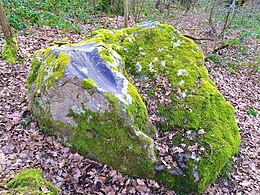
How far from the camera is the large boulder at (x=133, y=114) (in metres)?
4.20

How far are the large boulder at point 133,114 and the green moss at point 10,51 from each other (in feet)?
6.53

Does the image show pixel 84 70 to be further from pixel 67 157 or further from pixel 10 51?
pixel 10 51

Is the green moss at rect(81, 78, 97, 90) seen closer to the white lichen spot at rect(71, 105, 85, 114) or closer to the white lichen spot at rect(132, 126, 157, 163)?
the white lichen spot at rect(71, 105, 85, 114)

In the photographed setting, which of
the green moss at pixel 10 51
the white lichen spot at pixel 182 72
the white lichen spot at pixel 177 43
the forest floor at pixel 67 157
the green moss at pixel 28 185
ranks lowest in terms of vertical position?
the forest floor at pixel 67 157

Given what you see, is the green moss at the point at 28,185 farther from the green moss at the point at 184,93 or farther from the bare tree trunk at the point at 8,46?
the bare tree trunk at the point at 8,46

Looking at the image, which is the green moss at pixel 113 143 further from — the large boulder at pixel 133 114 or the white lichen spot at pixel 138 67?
the white lichen spot at pixel 138 67

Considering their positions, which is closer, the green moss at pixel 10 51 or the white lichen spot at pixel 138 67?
A: the white lichen spot at pixel 138 67

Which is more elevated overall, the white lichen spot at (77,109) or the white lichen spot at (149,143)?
the white lichen spot at (77,109)

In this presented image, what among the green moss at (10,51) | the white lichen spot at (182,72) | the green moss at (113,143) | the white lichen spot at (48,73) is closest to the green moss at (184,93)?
the white lichen spot at (182,72)

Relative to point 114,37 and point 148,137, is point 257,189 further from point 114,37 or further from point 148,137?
point 114,37

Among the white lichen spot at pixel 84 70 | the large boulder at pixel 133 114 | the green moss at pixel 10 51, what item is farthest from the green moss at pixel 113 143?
the green moss at pixel 10 51

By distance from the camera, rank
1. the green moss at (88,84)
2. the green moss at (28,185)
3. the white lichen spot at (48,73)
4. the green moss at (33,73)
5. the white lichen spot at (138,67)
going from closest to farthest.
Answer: the green moss at (28,185) < the green moss at (88,84) < the white lichen spot at (48,73) < the green moss at (33,73) < the white lichen spot at (138,67)

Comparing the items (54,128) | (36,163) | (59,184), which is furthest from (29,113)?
(59,184)

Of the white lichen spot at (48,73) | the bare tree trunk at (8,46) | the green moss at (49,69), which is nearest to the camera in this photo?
the green moss at (49,69)
